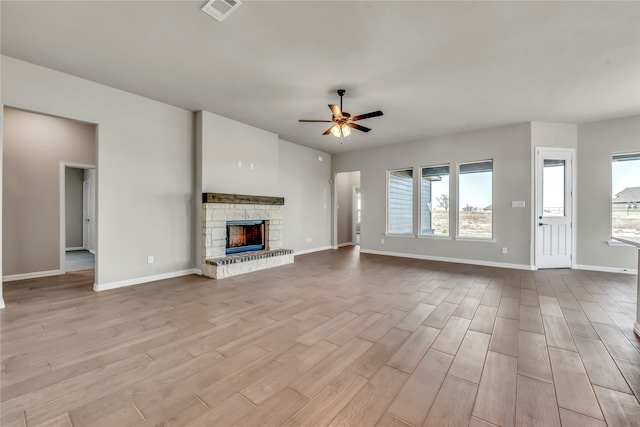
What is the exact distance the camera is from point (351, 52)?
2.94m

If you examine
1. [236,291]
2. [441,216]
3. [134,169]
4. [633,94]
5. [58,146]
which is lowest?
[236,291]

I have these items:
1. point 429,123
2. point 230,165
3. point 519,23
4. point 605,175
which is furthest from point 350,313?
point 605,175

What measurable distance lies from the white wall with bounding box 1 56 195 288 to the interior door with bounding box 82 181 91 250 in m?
4.58

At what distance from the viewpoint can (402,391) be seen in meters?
1.68

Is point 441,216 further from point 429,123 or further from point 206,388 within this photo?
point 206,388

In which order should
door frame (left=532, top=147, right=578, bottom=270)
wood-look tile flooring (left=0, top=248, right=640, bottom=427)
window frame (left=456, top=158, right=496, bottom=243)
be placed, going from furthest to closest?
window frame (left=456, top=158, right=496, bottom=243) < door frame (left=532, top=147, right=578, bottom=270) < wood-look tile flooring (left=0, top=248, right=640, bottom=427)

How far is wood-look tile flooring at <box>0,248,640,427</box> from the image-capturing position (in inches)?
59.4

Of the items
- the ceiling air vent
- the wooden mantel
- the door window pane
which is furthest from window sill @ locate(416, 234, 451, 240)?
the ceiling air vent

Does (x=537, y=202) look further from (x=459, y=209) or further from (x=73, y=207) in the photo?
(x=73, y=207)

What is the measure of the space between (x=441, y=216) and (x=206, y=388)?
589 centimetres

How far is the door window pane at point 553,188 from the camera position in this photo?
5.27m

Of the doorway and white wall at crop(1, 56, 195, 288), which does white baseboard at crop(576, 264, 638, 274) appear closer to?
the doorway

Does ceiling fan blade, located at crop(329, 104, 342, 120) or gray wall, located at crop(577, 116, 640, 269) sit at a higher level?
ceiling fan blade, located at crop(329, 104, 342, 120)

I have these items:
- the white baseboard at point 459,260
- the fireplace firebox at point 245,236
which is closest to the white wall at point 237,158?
the fireplace firebox at point 245,236
